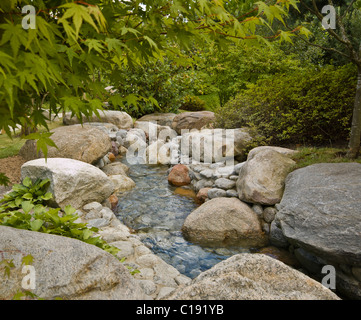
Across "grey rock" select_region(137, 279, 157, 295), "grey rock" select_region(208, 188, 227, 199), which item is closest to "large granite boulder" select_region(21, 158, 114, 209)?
"grey rock" select_region(208, 188, 227, 199)

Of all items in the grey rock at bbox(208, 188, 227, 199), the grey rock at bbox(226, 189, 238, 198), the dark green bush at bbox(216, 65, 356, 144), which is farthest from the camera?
the dark green bush at bbox(216, 65, 356, 144)

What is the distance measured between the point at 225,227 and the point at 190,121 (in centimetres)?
825

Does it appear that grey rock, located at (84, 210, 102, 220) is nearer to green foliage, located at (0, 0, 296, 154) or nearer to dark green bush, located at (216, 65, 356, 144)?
green foliage, located at (0, 0, 296, 154)

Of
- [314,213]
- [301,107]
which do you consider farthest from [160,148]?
[314,213]

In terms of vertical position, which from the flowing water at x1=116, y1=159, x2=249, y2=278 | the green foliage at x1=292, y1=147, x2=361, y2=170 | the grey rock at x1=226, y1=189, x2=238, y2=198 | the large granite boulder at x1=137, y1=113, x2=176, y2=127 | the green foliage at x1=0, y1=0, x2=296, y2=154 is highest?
the green foliage at x1=0, y1=0, x2=296, y2=154

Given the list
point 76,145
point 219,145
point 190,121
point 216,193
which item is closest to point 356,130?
point 216,193

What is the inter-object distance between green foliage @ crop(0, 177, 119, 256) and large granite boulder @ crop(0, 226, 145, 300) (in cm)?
84

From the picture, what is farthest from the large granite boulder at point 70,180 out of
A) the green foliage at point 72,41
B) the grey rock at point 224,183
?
the green foliage at point 72,41

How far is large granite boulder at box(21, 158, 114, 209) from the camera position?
5.54 m

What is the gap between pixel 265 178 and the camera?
5.96 metres

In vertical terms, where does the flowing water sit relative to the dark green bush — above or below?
below

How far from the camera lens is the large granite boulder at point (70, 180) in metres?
5.54

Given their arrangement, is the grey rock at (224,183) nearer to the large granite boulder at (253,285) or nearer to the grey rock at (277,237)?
the grey rock at (277,237)

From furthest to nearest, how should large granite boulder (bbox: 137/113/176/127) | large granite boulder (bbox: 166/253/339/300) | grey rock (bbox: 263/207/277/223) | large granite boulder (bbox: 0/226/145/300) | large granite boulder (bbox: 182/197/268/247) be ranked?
large granite boulder (bbox: 137/113/176/127)
grey rock (bbox: 263/207/277/223)
large granite boulder (bbox: 182/197/268/247)
large granite boulder (bbox: 0/226/145/300)
large granite boulder (bbox: 166/253/339/300)
